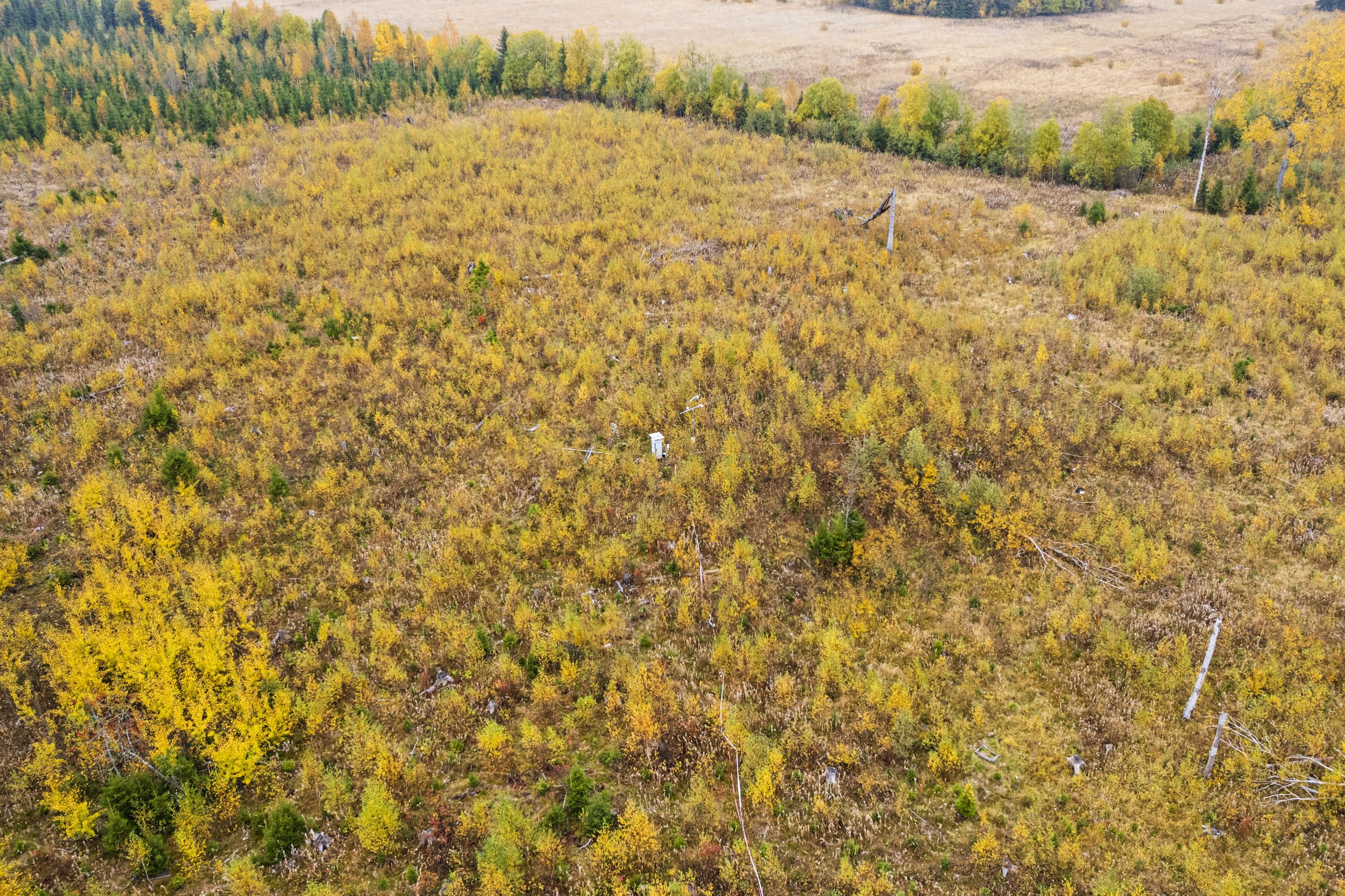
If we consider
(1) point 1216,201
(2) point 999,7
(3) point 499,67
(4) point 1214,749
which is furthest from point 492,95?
(2) point 999,7

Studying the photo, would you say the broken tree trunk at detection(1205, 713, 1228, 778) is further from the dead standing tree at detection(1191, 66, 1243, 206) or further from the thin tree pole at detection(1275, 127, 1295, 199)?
the dead standing tree at detection(1191, 66, 1243, 206)

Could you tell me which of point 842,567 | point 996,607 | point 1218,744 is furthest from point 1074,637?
point 842,567

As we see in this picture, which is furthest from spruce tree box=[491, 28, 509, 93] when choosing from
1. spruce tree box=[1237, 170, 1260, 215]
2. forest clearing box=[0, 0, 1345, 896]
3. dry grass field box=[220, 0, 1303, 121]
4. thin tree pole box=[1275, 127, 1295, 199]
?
thin tree pole box=[1275, 127, 1295, 199]

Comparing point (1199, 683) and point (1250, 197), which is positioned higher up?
point (1250, 197)

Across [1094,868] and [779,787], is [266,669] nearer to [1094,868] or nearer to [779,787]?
[779,787]

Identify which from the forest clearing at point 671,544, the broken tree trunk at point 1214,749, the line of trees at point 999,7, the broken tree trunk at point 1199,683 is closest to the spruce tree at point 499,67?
the forest clearing at point 671,544

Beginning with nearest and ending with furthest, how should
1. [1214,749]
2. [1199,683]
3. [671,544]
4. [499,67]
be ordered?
[1214,749], [1199,683], [671,544], [499,67]

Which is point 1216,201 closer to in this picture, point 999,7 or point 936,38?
point 936,38
